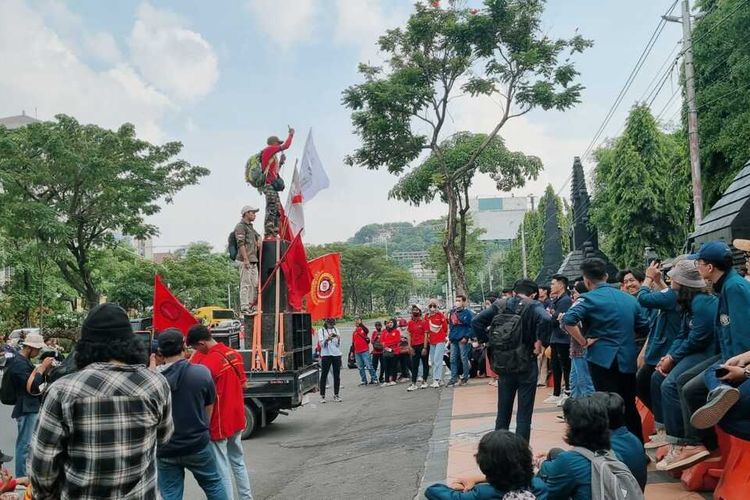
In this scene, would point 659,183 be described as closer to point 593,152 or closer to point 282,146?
point 282,146

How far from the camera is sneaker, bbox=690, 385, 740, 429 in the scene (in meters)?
3.64

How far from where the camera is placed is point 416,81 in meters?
18.2

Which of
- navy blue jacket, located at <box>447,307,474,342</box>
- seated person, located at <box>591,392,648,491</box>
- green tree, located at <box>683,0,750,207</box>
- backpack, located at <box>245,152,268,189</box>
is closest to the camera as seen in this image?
seated person, located at <box>591,392,648,491</box>

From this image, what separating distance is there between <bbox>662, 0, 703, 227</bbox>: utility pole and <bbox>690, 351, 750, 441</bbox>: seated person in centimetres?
1320

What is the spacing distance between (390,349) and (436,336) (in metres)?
2.69

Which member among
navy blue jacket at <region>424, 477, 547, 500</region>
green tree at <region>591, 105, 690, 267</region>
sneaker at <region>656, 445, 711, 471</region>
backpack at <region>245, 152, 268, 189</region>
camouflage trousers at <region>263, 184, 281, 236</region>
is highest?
green tree at <region>591, 105, 690, 267</region>

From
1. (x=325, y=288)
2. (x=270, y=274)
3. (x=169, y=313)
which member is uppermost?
(x=270, y=274)

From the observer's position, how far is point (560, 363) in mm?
9648

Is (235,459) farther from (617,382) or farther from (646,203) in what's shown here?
(646,203)

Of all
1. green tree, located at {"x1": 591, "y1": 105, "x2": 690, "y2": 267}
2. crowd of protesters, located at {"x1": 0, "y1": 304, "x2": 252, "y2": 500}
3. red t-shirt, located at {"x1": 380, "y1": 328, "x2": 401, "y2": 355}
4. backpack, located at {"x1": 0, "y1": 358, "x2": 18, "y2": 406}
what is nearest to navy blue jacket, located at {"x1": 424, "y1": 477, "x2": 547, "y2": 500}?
crowd of protesters, located at {"x1": 0, "y1": 304, "x2": 252, "y2": 500}

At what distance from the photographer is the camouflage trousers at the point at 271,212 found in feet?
35.9

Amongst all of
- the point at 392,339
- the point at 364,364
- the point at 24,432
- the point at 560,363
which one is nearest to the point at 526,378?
the point at 560,363

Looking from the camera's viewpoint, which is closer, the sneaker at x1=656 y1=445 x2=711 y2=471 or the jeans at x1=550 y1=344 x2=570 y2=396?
the sneaker at x1=656 y1=445 x2=711 y2=471

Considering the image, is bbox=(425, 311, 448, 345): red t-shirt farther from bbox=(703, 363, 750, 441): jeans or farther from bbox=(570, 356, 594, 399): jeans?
bbox=(703, 363, 750, 441): jeans
